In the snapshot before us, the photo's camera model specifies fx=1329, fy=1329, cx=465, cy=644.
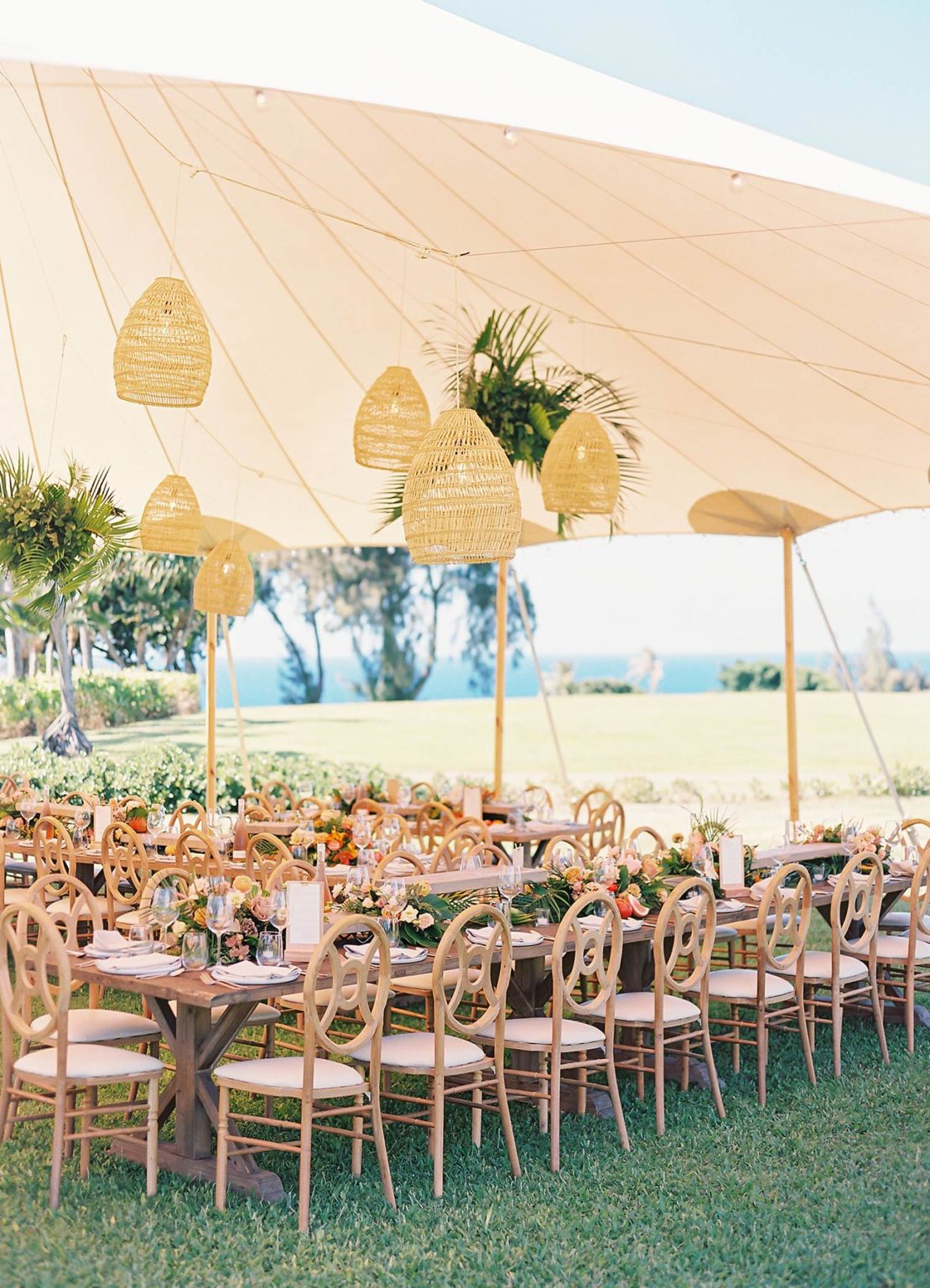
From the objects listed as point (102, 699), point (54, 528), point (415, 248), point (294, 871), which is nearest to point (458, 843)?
point (294, 871)

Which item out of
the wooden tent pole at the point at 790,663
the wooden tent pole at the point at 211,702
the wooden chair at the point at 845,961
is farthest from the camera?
the wooden tent pole at the point at 211,702

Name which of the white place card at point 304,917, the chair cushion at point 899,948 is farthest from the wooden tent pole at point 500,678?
the white place card at point 304,917

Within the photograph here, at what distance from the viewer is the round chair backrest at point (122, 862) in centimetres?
713

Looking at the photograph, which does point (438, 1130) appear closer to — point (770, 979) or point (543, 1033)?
point (543, 1033)

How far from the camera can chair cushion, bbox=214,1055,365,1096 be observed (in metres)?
4.30

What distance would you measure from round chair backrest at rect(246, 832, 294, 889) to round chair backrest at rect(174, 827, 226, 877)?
6.3 inches

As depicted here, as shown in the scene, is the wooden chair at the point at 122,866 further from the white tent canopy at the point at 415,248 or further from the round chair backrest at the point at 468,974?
the white tent canopy at the point at 415,248

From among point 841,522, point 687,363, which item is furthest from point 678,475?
point 687,363

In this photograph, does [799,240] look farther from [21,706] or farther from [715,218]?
[21,706]

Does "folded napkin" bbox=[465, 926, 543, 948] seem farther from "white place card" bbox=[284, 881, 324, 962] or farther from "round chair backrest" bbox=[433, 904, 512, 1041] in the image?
"white place card" bbox=[284, 881, 324, 962]

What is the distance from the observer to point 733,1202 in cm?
451

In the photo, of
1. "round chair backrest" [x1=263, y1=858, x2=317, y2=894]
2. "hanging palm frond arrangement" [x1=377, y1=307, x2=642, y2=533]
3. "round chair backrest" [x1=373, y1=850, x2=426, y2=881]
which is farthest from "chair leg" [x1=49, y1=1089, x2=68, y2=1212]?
"hanging palm frond arrangement" [x1=377, y1=307, x2=642, y2=533]

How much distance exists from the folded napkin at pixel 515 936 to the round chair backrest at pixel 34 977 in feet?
5.40

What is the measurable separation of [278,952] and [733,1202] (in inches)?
69.7
